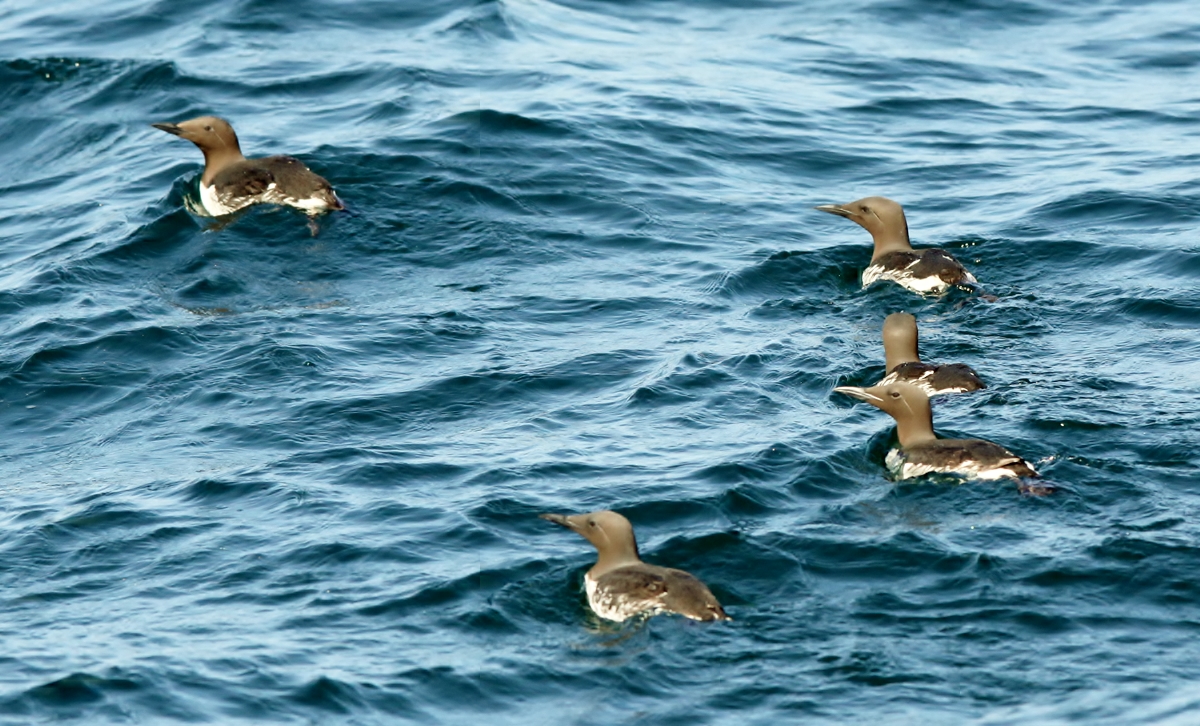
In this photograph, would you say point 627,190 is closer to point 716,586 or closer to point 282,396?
point 282,396

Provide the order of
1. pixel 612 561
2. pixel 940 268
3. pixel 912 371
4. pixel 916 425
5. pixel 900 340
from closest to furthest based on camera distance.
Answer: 1. pixel 612 561
2. pixel 916 425
3. pixel 912 371
4. pixel 900 340
5. pixel 940 268

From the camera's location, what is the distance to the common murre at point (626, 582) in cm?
983

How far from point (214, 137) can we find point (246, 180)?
84 cm

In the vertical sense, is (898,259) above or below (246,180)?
below

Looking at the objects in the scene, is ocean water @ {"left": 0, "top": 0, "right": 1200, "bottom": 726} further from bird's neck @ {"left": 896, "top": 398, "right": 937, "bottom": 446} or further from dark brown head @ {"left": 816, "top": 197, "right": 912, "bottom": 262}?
dark brown head @ {"left": 816, "top": 197, "right": 912, "bottom": 262}

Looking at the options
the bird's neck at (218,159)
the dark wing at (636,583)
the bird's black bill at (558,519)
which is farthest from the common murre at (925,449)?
the bird's neck at (218,159)

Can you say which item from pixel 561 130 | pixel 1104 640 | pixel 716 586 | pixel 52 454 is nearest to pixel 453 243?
pixel 561 130

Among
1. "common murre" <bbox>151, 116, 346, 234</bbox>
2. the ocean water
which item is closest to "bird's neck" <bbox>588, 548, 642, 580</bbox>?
the ocean water

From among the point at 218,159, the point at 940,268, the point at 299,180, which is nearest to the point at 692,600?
the point at 940,268

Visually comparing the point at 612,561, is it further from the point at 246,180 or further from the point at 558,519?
the point at 246,180

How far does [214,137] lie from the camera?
17.7m

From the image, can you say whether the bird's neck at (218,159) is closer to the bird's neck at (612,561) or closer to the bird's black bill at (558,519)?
the bird's black bill at (558,519)

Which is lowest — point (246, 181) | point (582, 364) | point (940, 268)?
point (582, 364)

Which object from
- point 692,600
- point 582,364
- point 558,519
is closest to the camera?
point 692,600
